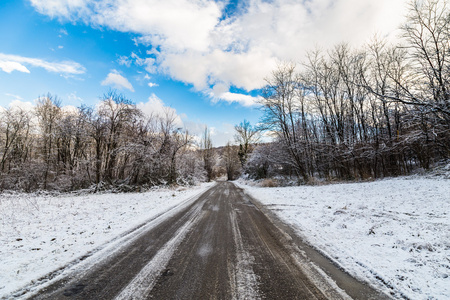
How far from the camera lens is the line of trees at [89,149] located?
54.5 feet

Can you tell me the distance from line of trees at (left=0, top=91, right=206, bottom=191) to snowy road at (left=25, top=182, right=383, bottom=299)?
1488cm

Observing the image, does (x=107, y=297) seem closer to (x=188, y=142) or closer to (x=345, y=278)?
(x=345, y=278)

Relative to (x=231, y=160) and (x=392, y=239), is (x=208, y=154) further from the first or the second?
(x=392, y=239)

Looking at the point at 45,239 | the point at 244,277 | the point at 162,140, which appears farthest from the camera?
the point at 162,140

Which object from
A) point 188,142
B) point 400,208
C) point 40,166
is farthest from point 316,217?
point 40,166

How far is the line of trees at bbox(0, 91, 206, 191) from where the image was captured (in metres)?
16.6

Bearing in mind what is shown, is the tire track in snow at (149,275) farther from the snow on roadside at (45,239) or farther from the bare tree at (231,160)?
the bare tree at (231,160)

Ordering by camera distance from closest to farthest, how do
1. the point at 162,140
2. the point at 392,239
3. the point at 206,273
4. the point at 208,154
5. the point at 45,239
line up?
the point at 206,273, the point at 392,239, the point at 45,239, the point at 162,140, the point at 208,154

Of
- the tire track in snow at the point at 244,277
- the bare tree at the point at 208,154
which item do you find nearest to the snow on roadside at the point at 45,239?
the tire track in snow at the point at 244,277

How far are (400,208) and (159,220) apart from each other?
8307 mm

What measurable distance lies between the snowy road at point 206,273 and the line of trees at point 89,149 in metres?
14.9

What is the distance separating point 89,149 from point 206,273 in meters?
22.7

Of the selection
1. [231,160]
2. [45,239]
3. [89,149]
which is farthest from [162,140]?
[231,160]

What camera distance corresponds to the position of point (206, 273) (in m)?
2.85
